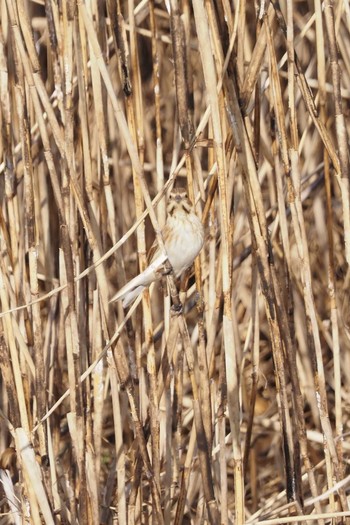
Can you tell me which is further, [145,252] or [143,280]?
[145,252]

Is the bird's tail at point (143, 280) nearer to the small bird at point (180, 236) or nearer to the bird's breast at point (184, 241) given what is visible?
the small bird at point (180, 236)

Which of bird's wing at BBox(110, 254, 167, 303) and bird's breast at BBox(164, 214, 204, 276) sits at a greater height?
bird's breast at BBox(164, 214, 204, 276)

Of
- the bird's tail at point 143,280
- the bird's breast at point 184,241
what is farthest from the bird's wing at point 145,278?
the bird's breast at point 184,241

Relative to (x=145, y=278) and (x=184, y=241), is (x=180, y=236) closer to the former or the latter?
(x=184, y=241)

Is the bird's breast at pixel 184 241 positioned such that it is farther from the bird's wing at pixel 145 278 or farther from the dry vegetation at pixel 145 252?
the bird's wing at pixel 145 278

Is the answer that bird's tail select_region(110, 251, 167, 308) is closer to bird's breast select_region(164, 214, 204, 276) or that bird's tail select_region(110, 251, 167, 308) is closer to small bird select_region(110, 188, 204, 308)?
small bird select_region(110, 188, 204, 308)

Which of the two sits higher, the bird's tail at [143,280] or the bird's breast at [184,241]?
the bird's breast at [184,241]

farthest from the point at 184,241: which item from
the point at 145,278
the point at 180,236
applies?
the point at 145,278

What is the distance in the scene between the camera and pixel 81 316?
7.39 feet

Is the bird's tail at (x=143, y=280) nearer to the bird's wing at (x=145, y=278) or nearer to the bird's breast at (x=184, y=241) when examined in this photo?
the bird's wing at (x=145, y=278)

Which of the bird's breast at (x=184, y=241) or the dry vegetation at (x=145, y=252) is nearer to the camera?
the dry vegetation at (x=145, y=252)

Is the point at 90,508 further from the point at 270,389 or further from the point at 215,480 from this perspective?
the point at 270,389

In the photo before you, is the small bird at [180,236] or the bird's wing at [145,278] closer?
the bird's wing at [145,278]

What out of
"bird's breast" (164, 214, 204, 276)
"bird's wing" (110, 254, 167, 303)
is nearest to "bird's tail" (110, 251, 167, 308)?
"bird's wing" (110, 254, 167, 303)
